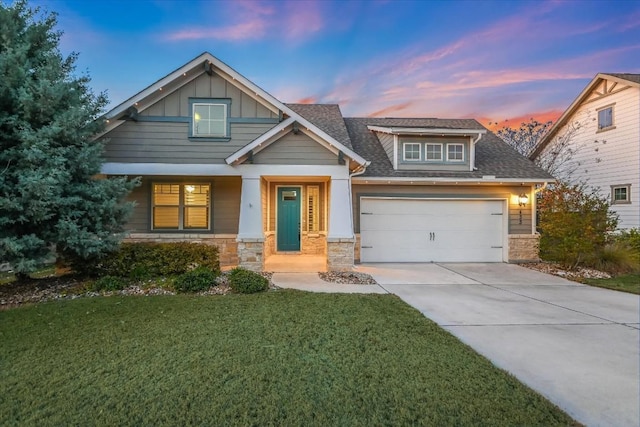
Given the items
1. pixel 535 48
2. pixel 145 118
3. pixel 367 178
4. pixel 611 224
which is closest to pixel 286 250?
pixel 367 178

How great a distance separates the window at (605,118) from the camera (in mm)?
13797

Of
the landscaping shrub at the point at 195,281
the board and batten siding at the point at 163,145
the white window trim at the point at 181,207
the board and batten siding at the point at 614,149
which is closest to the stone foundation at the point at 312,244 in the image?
the white window trim at the point at 181,207

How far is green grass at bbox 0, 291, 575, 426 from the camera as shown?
2498 millimetres

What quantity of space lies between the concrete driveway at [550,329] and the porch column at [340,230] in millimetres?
969

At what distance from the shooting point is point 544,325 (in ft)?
16.0

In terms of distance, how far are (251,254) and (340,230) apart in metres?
2.45

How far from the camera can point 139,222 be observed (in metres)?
9.76

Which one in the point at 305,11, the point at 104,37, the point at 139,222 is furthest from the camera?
the point at 104,37

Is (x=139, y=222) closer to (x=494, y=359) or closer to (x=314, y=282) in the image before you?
(x=314, y=282)

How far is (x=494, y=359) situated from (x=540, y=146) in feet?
59.8

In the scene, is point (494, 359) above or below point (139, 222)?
below

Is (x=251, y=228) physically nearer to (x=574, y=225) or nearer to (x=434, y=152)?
(x=434, y=152)

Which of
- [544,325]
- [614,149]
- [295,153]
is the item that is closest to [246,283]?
[295,153]

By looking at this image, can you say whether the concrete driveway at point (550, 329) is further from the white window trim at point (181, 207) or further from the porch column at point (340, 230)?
the white window trim at point (181, 207)
